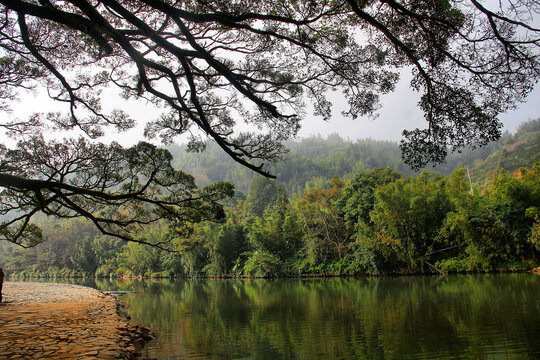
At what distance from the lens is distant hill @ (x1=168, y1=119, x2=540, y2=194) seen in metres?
42.0

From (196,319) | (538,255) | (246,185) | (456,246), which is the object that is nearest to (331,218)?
(456,246)

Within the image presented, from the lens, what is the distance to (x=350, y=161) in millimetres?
76188

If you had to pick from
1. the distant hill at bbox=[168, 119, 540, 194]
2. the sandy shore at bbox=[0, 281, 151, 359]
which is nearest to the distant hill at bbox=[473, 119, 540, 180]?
the distant hill at bbox=[168, 119, 540, 194]

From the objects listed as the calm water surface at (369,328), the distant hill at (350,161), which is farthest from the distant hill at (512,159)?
the calm water surface at (369,328)

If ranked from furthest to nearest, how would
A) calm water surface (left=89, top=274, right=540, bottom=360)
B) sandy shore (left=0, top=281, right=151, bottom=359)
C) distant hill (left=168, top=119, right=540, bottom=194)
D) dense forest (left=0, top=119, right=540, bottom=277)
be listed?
1. distant hill (left=168, top=119, right=540, bottom=194)
2. dense forest (left=0, top=119, right=540, bottom=277)
3. calm water surface (left=89, top=274, right=540, bottom=360)
4. sandy shore (left=0, top=281, right=151, bottom=359)

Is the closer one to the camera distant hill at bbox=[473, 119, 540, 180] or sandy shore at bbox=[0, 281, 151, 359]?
sandy shore at bbox=[0, 281, 151, 359]

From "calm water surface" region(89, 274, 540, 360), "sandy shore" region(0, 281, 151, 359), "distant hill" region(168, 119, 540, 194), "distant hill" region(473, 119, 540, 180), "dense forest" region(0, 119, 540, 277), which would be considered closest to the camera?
"sandy shore" region(0, 281, 151, 359)

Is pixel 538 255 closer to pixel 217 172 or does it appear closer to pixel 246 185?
pixel 246 185

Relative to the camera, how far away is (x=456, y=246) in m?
17.4

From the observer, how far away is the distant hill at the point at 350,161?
4203 centimetres

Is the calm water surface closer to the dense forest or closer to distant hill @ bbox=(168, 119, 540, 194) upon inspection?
the dense forest

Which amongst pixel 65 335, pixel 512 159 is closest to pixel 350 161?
pixel 512 159

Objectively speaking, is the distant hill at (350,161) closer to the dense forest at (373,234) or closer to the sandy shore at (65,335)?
the dense forest at (373,234)

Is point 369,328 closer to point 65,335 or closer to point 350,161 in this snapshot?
point 65,335
